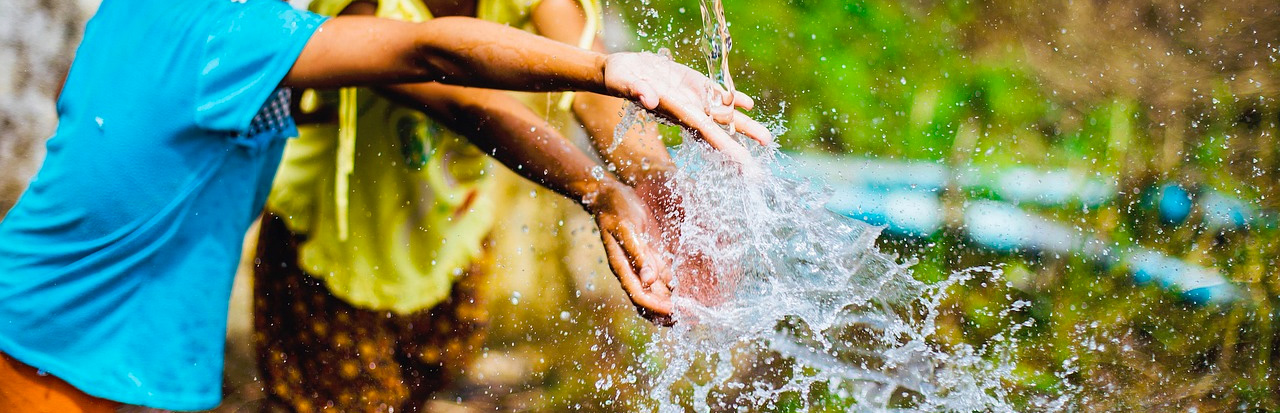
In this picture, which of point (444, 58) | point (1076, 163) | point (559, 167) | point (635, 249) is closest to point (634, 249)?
point (635, 249)

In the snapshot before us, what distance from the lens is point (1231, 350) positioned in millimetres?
2074

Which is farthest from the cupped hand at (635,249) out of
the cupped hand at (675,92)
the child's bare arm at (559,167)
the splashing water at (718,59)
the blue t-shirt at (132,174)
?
the blue t-shirt at (132,174)

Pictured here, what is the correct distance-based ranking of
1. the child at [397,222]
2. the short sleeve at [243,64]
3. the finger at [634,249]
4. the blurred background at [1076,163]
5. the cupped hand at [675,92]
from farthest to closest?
the blurred background at [1076,163] → the child at [397,222] → the finger at [634,249] → the short sleeve at [243,64] → the cupped hand at [675,92]

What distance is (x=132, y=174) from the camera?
44.5 inches

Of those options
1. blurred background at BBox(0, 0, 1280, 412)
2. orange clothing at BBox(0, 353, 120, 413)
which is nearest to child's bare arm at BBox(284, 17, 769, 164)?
orange clothing at BBox(0, 353, 120, 413)

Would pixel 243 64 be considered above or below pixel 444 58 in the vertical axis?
below

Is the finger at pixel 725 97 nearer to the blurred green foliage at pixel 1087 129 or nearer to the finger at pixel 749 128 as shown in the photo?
the finger at pixel 749 128

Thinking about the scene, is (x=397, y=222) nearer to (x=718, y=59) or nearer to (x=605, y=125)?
(x=605, y=125)

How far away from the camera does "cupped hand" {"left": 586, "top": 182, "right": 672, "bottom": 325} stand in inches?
53.4

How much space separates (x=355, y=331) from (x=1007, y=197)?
4.92 feet

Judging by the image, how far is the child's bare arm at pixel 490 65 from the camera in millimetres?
998

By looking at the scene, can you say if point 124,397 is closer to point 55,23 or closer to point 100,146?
point 100,146

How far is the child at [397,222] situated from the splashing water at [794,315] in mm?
125

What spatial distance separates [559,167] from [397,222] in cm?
30
